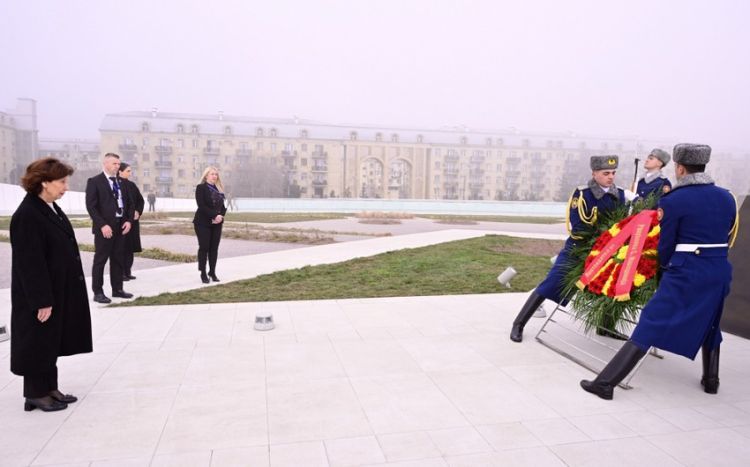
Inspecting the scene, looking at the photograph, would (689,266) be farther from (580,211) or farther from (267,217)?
(267,217)

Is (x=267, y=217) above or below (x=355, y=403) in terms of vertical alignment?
below

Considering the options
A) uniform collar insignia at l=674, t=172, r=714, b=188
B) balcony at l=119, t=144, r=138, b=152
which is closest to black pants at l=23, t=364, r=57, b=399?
uniform collar insignia at l=674, t=172, r=714, b=188

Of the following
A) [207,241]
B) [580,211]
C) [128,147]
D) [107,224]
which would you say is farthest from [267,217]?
[128,147]

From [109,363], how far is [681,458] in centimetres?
469

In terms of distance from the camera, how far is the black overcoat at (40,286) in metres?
3.43

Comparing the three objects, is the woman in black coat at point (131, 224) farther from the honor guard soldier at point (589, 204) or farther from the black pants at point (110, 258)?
the honor guard soldier at point (589, 204)

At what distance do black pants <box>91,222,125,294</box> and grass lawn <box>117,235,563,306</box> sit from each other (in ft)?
1.65

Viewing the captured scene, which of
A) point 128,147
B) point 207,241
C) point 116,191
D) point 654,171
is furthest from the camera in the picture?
point 128,147

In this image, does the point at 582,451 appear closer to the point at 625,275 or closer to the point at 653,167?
the point at 625,275

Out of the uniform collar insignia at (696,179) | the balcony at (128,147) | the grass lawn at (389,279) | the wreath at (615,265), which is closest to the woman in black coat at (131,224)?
the grass lawn at (389,279)

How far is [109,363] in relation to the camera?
4621 mm

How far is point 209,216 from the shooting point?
8297 millimetres

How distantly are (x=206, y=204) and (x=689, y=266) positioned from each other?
22.6 feet

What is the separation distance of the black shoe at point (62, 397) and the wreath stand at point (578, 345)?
4.46 meters
